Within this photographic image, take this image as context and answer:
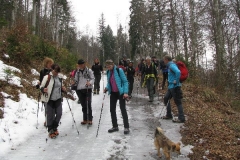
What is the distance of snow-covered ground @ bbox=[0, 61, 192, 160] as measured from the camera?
5285 mm

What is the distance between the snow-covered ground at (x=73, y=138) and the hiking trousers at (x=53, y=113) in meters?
0.39

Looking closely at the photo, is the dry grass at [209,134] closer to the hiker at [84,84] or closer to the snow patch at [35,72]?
the hiker at [84,84]

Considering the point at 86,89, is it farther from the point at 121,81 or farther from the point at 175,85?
the point at 175,85

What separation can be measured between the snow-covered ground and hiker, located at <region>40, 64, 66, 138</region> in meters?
0.38

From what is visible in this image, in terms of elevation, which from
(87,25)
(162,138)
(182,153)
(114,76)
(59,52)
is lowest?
(182,153)

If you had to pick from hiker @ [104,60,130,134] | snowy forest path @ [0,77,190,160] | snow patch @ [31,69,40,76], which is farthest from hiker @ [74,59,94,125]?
snow patch @ [31,69,40,76]

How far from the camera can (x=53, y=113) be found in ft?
21.1

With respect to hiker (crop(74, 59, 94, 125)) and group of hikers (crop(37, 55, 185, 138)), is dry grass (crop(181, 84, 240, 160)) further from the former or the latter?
hiker (crop(74, 59, 94, 125))

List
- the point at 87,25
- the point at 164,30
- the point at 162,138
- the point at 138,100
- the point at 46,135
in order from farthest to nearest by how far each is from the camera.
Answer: the point at 87,25
the point at 164,30
the point at 138,100
the point at 46,135
the point at 162,138

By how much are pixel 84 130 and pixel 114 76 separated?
6.36ft

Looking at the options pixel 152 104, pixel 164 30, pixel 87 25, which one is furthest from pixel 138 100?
pixel 87 25

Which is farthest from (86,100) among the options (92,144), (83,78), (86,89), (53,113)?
(92,144)

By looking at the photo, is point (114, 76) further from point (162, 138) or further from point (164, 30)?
point (164, 30)

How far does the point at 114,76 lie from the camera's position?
6.69 metres
